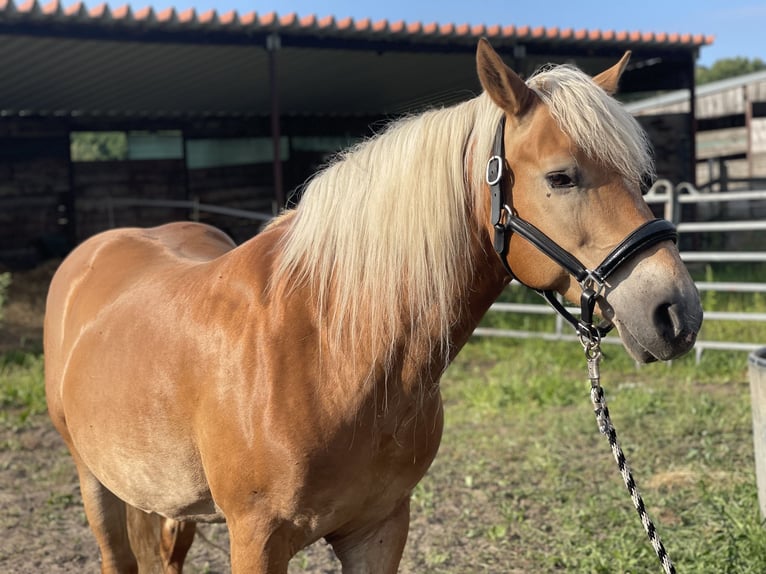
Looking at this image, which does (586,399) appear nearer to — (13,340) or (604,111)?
(604,111)

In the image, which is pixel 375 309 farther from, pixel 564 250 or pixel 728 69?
pixel 728 69

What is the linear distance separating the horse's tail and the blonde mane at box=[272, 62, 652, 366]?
4.72 ft

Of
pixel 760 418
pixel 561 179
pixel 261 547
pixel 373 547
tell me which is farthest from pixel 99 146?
pixel 561 179

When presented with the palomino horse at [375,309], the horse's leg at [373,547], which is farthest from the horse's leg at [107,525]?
the horse's leg at [373,547]

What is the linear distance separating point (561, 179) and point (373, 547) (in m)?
1.13

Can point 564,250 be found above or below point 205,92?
below

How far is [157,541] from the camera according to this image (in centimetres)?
294

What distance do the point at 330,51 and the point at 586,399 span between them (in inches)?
201

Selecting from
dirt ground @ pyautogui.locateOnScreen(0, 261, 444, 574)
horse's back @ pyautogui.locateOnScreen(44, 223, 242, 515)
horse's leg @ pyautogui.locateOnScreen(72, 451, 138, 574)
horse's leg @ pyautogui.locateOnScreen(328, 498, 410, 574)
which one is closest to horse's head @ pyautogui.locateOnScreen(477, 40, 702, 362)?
horse's leg @ pyautogui.locateOnScreen(328, 498, 410, 574)

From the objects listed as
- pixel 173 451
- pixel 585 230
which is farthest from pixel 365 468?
pixel 585 230

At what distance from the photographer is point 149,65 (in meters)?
8.78

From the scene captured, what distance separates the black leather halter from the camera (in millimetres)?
1603

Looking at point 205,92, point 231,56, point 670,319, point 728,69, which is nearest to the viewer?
point 670,319

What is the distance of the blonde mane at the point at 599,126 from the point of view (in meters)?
1.66
